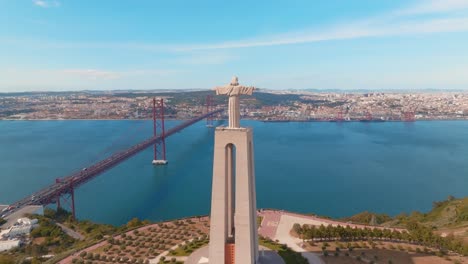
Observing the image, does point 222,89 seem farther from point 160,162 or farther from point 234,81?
point 160,162

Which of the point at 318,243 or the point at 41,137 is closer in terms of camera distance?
the point at 318,243

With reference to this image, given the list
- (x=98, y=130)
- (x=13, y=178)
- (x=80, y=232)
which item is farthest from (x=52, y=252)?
(x=98, y=130)

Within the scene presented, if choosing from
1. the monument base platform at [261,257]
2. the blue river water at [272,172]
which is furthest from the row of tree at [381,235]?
the blue river water at [272,172]

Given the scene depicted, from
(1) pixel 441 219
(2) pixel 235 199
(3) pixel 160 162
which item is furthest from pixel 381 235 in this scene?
(3) pixel 160 162

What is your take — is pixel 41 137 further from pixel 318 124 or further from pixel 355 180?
pixel 318 124

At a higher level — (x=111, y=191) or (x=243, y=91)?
(x=243, y=91)

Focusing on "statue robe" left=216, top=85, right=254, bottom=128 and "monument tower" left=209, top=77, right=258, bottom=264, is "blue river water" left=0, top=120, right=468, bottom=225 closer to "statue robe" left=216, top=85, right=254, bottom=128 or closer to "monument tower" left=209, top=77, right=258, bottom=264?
"monument tower" left=209, top=77, right=258, bottom=264

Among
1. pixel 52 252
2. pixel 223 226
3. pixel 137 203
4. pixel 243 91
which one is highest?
pixel 243 91

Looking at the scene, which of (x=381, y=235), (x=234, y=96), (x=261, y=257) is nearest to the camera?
(x=234, y=96)
